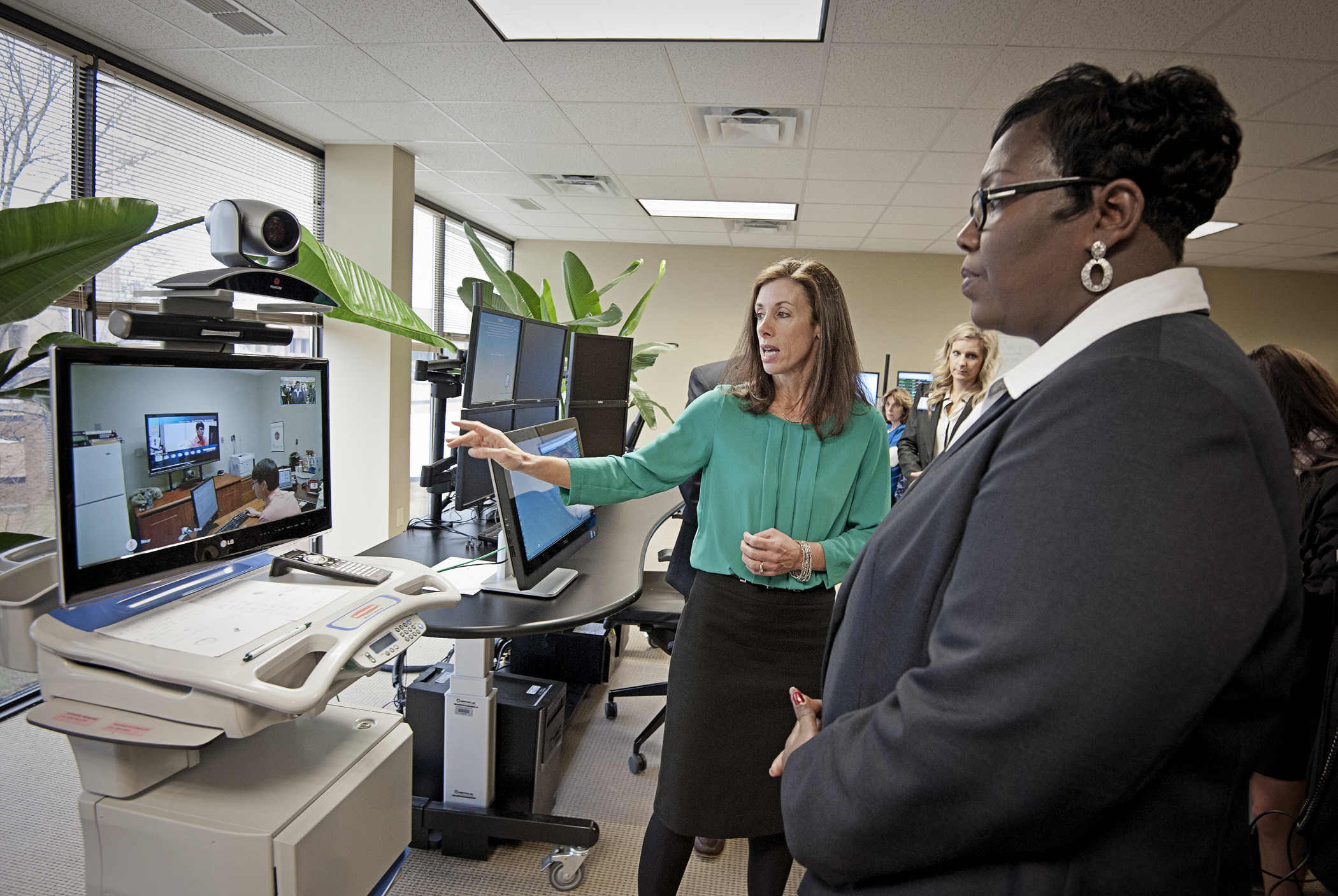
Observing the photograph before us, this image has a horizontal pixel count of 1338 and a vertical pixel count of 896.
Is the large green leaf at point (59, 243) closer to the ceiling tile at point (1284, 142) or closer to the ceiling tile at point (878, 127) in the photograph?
the ceiling tile at point (878, 127)

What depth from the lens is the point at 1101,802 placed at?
0.51 m

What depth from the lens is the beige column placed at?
4.42m

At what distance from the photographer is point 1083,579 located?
0.48 metres

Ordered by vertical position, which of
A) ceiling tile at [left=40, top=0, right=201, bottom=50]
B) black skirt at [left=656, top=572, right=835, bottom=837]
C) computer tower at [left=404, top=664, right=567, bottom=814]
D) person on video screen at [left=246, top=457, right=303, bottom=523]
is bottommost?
computer tower at [left=404, top=664, right=567, bottom=814]

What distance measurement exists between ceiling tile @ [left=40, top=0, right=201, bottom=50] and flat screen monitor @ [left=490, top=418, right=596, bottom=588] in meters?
2.50

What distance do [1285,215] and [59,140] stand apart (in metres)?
7.07

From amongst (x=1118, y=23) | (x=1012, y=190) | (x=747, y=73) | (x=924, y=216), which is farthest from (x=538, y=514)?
(x=924, y=216)

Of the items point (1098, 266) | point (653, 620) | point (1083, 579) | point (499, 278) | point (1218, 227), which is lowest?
point (653, 620)

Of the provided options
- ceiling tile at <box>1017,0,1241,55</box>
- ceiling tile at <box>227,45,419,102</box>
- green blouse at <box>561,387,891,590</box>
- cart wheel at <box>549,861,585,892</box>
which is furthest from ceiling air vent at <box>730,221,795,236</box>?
cart wheel at <box>549,861,585,892</box>

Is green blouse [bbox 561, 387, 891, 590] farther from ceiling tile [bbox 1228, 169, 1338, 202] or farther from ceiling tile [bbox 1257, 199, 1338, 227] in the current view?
ceiling tile [bbox 1257, 199, 1338, 227]

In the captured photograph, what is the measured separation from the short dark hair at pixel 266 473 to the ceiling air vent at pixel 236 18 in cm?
235

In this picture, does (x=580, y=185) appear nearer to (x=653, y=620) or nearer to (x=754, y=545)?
(x=653, y=620)

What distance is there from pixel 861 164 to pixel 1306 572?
3.23 m

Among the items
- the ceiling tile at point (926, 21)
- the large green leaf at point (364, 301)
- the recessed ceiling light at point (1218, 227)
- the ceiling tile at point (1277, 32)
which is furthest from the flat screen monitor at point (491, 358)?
the recessed ceiling light at point (1218, 227)
